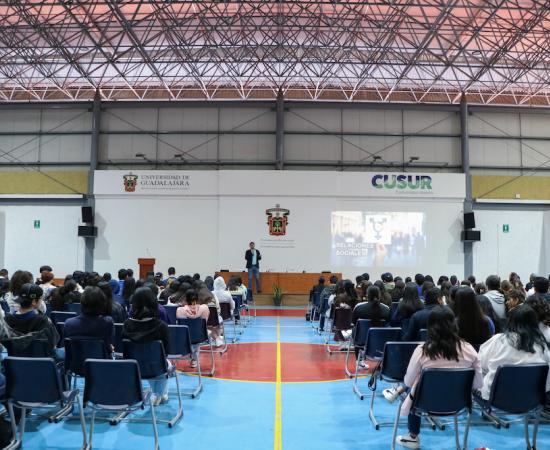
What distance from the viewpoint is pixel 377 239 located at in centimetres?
1691

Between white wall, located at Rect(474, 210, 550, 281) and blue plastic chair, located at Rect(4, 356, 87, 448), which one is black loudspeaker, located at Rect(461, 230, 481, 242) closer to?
white wall, located at Rect(474, 210, 550, 281)

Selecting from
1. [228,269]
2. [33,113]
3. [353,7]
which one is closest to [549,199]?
[353,7]

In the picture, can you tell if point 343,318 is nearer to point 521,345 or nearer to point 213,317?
point 213,317

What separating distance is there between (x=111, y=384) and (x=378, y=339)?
2850 millimetres

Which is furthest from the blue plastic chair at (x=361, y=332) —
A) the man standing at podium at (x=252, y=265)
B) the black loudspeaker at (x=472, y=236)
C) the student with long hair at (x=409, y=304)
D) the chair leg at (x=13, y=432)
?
the black loudspeaker at (x=472, y=236)

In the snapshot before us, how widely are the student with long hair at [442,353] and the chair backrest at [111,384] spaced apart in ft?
6.56

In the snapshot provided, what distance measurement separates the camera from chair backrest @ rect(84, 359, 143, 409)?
10.9ft

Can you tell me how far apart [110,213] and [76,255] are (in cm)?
204

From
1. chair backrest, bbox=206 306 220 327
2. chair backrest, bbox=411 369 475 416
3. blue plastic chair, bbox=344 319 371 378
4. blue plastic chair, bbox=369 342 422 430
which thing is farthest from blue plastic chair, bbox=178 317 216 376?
chair backrest, bbox=411 369 475 416

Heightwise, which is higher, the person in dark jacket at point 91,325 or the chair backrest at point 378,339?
the person in dark jacket at point 91,325

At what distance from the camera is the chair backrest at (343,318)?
22.1ft

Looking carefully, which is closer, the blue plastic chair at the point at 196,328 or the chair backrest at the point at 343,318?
→ the blue plastic chair at the point at 196,328

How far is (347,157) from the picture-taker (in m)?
18.0

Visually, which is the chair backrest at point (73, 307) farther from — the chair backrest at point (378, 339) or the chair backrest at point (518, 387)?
the chair backrest at point (518, 387)
